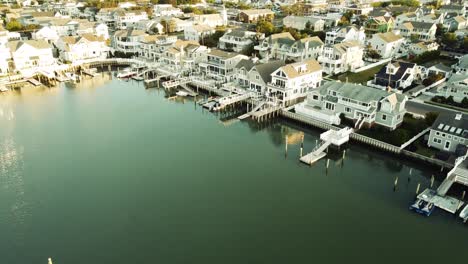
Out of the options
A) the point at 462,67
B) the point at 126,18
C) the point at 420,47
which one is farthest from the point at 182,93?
the point at 126,18

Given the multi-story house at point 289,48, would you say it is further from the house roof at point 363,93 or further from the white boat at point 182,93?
the house roof at point 363,93

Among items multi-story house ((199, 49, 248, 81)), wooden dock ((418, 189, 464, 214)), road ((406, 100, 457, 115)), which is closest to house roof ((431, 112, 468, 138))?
road ((406, 100, 457, 115))

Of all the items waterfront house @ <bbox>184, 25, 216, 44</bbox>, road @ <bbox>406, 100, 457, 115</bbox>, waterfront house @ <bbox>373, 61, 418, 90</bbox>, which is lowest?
road @ <bbox>406, 100, 457, 115</bbox>

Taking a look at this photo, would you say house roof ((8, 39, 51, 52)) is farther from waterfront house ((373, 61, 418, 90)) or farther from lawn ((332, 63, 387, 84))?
waterfront house ((373, 61, 418, 90))

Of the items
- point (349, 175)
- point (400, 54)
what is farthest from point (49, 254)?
point (400, 54)

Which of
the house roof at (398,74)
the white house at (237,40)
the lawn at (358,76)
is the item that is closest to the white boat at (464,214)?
the house roof at (398,74)

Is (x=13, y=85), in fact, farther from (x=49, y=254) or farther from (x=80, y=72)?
(x=49, y=254)

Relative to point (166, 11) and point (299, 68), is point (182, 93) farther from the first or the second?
point (166, 11)
